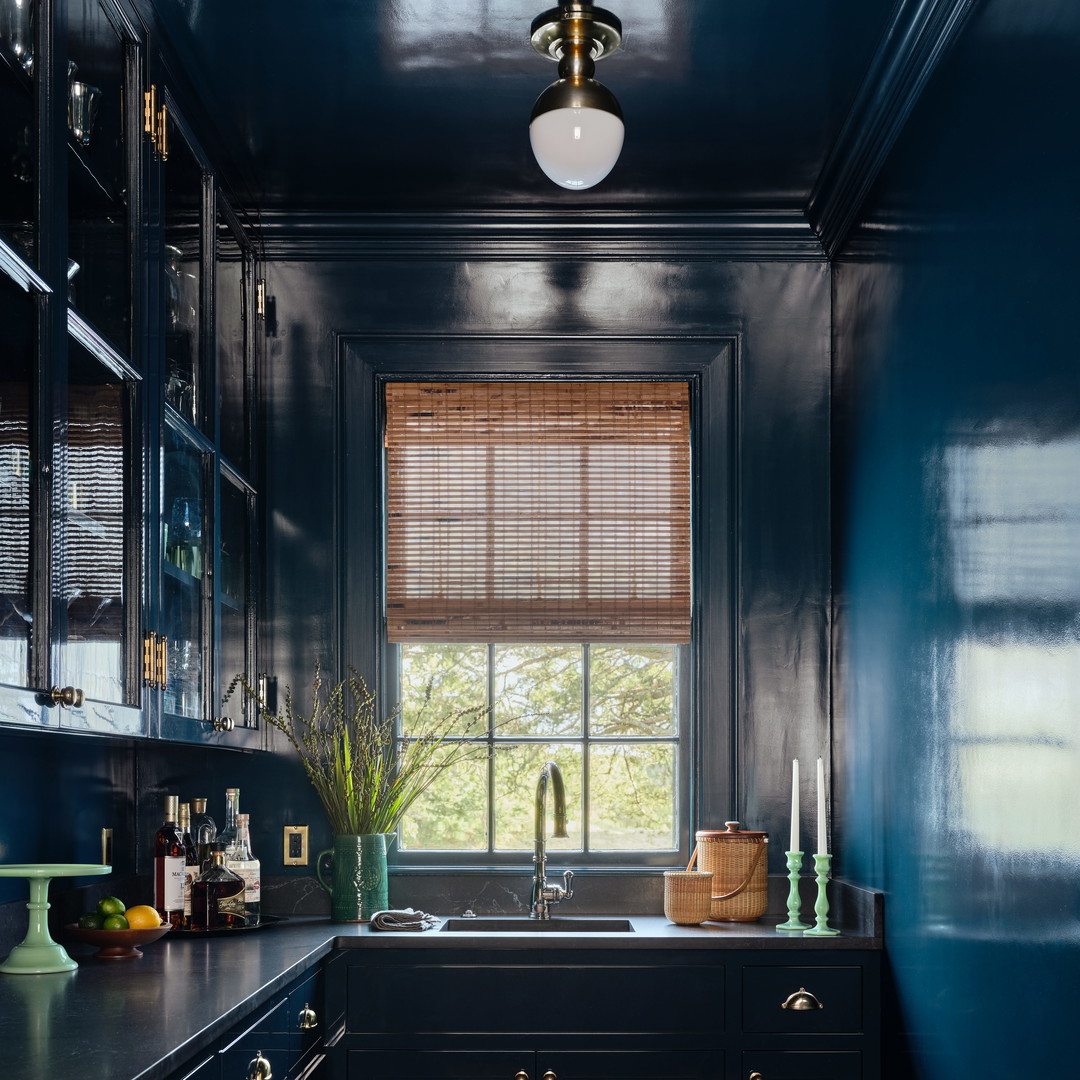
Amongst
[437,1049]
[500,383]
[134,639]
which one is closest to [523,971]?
[437,1049]

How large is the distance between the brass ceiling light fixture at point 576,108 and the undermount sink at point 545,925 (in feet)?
6.39

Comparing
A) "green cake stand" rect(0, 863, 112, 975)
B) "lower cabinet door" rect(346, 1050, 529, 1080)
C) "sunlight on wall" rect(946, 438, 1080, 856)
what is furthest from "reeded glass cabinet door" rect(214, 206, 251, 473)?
"sunlight on wall" rect(946, 438, 1080, 856)

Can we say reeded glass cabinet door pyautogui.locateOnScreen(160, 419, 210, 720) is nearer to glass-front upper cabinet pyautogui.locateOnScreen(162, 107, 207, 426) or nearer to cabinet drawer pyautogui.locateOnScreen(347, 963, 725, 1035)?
glass-front upper cabinet pyautogui.locateOnScreen(162, 107, 207, 426)

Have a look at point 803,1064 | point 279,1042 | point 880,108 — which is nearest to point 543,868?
point 803,1064

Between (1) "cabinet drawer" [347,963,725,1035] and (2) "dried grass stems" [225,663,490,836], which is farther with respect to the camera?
(2) "dried grass stems" [225,663,490,836]

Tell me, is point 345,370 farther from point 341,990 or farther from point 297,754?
point 341,990

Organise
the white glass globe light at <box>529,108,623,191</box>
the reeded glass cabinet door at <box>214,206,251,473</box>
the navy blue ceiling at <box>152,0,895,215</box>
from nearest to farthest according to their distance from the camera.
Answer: the white glass globe light at <box>529,108,623,191</box>
the navy blue ceiling at <box>152,0,895,215</box>
the reeded glass cabinet door at <box>214,206,251,473</box>

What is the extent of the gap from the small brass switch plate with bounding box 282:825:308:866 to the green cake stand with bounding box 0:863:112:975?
1.10 meters

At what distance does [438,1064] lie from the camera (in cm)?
305

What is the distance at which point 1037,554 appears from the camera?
6.88ft

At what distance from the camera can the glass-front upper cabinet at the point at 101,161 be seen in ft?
6.87

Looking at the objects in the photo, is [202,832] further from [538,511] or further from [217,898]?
[538,511]

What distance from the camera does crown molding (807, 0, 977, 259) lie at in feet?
8.56

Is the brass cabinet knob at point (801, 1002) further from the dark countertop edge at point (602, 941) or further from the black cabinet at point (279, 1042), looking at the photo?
the black cabinet at point (279, 1042)
